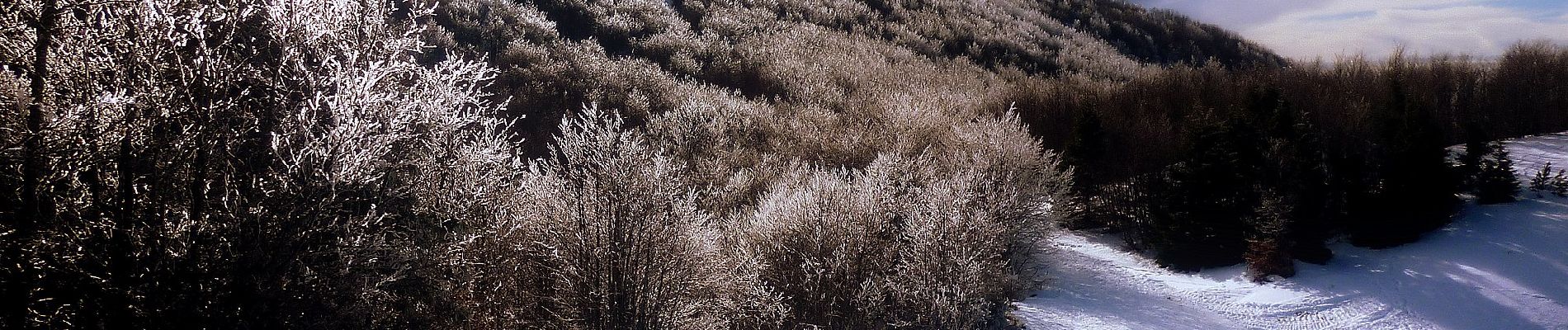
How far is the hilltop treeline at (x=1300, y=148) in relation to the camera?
14.0 m

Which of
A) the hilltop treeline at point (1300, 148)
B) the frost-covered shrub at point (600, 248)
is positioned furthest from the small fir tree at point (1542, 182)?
the frost-covered shrub at point (600, 248)

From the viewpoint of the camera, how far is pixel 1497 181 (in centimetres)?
1374

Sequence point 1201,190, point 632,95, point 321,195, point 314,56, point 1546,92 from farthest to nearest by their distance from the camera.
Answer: point 632,95, point 1546,92, point 1201,190, point 314,56, point 321,195

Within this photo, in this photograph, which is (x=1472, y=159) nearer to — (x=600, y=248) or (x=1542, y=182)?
→ (x=1542, y=182)

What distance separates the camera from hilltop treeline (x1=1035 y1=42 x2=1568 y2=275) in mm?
14016

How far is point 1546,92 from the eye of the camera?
1691 cm

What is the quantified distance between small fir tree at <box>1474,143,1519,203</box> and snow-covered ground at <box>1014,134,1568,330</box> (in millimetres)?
161

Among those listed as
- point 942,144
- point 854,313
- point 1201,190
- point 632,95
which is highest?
point 632,95

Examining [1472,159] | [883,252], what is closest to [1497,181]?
[1472,159]

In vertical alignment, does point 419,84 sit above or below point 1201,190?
above

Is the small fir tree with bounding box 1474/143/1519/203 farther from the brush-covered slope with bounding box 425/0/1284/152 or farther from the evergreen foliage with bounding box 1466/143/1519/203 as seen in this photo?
the brush-covered slope with bounding box 425/0/1284/152

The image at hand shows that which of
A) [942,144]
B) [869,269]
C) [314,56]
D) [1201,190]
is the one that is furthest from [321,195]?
[1201,190]

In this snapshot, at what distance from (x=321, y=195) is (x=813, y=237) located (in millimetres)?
7858

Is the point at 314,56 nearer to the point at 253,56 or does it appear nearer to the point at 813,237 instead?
the point at 253,56
